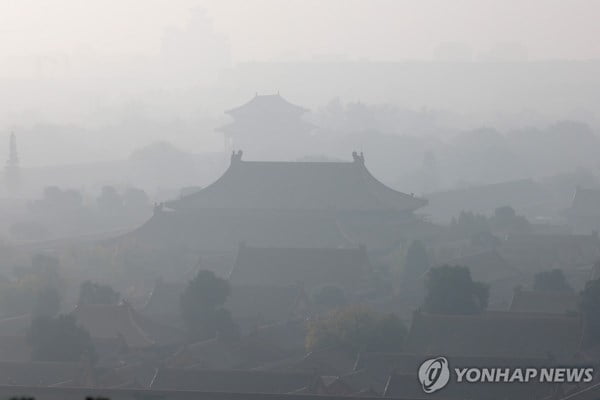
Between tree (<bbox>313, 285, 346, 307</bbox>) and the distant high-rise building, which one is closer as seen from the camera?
tree (<bbox>313, 285, 346, 307</bbox>)

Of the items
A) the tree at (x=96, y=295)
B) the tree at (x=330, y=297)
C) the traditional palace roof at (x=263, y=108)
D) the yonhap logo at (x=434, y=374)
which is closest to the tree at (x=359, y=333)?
the yonhap logo at (x=434, y=374)

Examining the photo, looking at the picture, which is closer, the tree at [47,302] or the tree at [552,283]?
the tree at [47,302]

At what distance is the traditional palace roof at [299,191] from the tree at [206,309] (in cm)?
1076

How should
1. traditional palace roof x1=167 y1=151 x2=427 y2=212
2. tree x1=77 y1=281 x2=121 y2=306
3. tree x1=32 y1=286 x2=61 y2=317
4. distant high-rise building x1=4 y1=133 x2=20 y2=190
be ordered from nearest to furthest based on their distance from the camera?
tree x1=32 y1=286 x2=61 y2=317 < tree x1=77 y1=281 x2=121 y2=306 < traditional palace roof x1=167 y1=151 x2=427 y2=212 < distant high-rise building x1=4 y1=133 x2=20 y2=190

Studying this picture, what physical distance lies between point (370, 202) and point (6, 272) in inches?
361

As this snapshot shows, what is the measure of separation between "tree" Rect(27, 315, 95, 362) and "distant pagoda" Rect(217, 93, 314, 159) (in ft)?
160

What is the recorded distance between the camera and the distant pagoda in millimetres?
73875

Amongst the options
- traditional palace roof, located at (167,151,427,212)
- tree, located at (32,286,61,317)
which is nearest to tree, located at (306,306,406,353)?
tree, located at (32,286,61,317)

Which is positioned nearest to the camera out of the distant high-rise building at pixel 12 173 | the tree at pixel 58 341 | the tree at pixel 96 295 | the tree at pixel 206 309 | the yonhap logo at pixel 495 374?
the yonhap logo at pixel 495 374

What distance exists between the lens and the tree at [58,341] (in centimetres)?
2256

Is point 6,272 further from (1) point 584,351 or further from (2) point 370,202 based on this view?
(1) point 584,351

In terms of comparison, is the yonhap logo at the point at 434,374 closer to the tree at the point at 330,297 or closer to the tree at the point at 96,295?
the tree at the point at 330,297

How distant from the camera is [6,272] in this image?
33.4m

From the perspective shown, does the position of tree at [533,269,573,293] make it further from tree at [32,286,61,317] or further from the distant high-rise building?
the distant high-rise building
